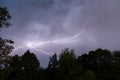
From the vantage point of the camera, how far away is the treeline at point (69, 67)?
91.9 metres

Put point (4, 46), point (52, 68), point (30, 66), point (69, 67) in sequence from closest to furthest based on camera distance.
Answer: point (4, 46), point (69, 67), point (30, 66), point (52, 68)

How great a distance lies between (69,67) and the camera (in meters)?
91.8

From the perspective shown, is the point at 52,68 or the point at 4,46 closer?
the point at 4,46

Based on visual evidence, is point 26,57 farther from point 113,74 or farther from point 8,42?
point 8,42

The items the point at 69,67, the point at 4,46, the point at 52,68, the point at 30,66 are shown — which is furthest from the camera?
the point at 52,68

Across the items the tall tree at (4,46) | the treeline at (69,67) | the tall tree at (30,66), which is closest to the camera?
the tall tree at (4,46)

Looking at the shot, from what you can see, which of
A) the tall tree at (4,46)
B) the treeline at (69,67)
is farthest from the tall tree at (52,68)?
the tall tree at (4,46)

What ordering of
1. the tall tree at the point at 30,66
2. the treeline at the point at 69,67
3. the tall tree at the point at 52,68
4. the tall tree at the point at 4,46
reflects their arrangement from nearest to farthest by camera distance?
the tall tree at the point at 4,46, the treeline at the point at 69,67, the tall tree at the point at 30,66, the tall tree at the point at 52,68

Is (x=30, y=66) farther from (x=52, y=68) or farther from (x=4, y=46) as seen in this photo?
(x=4, y=46)

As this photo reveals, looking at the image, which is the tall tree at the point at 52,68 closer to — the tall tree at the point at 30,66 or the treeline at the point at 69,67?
the treeline at the point at 69,67

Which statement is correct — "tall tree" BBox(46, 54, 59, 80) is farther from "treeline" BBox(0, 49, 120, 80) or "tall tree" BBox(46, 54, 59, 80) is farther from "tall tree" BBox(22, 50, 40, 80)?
"tall tree" BBox(22, 50, 40, 80)

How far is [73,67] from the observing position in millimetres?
92125

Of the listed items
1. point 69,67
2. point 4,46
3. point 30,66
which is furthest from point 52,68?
point 4,46

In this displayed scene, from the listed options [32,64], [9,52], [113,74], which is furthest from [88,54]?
[9,52]
